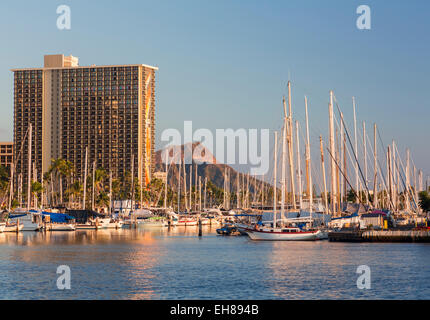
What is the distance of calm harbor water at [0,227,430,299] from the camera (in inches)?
2235

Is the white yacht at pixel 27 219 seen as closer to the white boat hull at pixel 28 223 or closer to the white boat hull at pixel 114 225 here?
the white boat hull at pixel 28 223

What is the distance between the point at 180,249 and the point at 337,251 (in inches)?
968

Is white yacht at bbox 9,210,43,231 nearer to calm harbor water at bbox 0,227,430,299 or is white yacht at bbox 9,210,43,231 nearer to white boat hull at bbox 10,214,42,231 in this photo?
white boat hull at bbox 10,214,42,231

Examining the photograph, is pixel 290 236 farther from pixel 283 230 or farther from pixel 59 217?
pixel 59 217

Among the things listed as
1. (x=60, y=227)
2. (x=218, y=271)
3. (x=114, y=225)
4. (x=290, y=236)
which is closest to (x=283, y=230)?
(x=290, y=236)

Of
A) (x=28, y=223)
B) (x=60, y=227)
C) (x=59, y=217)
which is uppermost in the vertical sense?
(x=59, y=217)

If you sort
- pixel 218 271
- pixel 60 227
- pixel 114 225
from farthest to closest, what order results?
pixel 114 225
pixel 60 227
pixel 218 271

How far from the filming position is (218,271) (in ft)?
240

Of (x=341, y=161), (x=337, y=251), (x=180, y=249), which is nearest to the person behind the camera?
(x=337, y=251)

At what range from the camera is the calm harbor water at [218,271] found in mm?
56781

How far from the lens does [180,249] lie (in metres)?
104

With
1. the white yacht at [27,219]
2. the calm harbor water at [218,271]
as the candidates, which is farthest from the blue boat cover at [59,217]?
the calm harbor water at [218,271]
